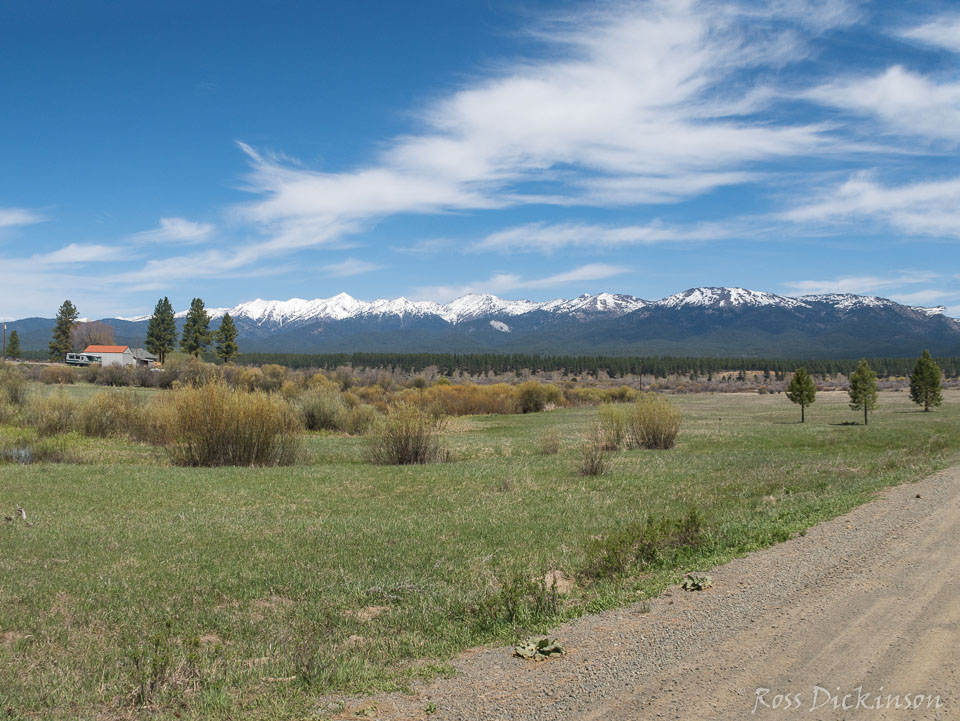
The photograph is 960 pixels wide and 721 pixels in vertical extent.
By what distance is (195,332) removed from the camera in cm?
8894

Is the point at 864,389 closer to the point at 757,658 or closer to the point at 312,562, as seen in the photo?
the point at 312,562

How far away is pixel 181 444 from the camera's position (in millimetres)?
21484

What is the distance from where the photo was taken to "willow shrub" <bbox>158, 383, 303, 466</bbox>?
21.1 metres

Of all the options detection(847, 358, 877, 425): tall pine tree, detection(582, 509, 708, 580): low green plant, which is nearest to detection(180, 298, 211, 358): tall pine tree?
detection(847, 358, 877, 425): tall pine tree

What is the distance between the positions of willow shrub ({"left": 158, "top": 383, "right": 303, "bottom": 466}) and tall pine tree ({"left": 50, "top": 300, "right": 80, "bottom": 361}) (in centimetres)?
9552

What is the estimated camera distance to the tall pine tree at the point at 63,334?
101244 millimetres

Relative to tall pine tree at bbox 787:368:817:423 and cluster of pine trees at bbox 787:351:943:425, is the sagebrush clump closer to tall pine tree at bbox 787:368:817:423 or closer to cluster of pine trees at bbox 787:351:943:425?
cluster of pine trees at bbox 787:351:943:425

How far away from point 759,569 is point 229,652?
254 inches

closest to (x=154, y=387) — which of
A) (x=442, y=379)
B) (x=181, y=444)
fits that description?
(x=442, y=379)

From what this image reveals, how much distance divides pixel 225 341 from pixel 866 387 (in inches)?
3001

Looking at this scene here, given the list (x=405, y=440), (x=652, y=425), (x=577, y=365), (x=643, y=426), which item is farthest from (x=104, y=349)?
(x=577, y=365)

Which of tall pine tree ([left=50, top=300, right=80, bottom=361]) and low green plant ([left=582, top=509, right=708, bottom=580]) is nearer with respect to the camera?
low green plant ([left=582, top=509, right=708, bottom=580])

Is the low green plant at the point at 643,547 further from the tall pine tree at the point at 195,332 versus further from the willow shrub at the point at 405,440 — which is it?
the tall pine tree at the point at 195,332

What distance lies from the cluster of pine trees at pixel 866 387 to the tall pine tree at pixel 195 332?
72.0m
